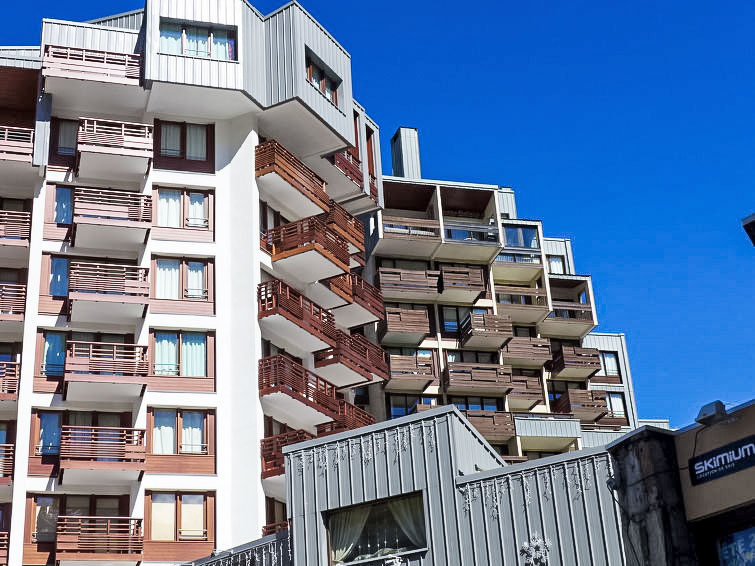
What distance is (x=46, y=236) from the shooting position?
4878cm

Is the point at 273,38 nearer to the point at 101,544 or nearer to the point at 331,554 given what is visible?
the point at 101,544

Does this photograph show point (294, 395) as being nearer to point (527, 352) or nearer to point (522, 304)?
point (527, 352)

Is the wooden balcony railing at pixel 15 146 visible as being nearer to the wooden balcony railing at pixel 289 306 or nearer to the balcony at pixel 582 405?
the wooden balcony railing at pixel 289 306

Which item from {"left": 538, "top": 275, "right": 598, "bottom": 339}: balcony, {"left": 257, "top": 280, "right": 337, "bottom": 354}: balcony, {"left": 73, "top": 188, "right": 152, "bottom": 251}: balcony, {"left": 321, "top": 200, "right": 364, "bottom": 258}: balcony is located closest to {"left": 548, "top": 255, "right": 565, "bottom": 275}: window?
{"left": 538, "top": 275, "right": 598, "bottom": 339}: balcony

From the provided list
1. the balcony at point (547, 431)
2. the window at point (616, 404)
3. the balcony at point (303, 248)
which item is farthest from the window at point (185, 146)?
Answer: the window at point (616, 404)

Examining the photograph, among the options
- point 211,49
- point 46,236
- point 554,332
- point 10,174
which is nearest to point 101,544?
point 46,236

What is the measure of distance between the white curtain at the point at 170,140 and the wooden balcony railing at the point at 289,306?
7.61 metres

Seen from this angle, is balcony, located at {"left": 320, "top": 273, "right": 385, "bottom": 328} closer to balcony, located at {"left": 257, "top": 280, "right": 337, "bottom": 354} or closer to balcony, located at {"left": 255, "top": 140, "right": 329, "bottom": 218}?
balcony, located at {"left": 257, "top": 280, "right": 337, "bottom": 354}

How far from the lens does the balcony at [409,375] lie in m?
62.5

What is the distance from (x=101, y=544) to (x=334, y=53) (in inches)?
1029

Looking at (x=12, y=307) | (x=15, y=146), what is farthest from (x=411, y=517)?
(x=15, y=146)

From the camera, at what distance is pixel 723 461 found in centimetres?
2238

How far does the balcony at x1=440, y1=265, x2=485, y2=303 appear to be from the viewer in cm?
6625

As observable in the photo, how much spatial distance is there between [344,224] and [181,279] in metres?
9.74
